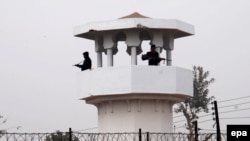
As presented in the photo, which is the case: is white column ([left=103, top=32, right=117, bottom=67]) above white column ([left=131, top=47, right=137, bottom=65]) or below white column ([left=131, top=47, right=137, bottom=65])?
above

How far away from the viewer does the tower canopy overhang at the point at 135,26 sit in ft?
85.0

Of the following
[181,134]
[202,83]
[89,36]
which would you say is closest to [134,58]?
[89,36]

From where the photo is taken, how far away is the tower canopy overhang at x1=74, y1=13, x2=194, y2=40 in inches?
1021

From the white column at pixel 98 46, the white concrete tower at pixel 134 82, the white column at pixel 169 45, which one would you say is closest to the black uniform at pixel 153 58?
the white concrete tower at pixel 134 82

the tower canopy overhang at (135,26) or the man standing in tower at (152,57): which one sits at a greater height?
the tower canopy overhang at (135,26)

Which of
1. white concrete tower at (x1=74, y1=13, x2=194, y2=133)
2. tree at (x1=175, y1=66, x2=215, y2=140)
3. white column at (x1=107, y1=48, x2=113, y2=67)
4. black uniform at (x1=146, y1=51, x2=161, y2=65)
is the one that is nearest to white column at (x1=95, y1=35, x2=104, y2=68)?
white concrete tower at (x1=74, y1=13, x2=194, y2=133)

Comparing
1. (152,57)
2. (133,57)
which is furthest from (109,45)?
(152,57)

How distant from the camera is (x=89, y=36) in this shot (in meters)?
27.7

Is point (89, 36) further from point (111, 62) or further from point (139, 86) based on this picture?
point (139, 86)

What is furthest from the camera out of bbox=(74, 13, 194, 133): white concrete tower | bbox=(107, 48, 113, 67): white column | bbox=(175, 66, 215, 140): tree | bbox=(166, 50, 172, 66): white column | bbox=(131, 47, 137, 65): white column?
bbox=(175, 66, 215, 140): tree

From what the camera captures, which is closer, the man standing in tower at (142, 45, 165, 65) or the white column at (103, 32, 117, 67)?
the man standing in tower at (142, 45, 165, 65)

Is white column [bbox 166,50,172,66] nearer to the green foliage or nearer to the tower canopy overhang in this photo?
the tower canopy overhang

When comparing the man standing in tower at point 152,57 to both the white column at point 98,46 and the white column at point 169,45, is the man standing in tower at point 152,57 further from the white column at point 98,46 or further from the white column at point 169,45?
the white column at point 98,46

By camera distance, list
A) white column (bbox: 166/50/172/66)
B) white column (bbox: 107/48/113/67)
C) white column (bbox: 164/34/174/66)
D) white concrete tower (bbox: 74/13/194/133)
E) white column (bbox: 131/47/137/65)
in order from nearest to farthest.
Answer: white concrete tower (bbox: 74/13/194/133)
white column (bbox: 131/47/137/65)
white column (bbox: 107/48/113/67)
white column (bbox: 164/34/174/66)
white column (bbox: 166/50/172/66)
